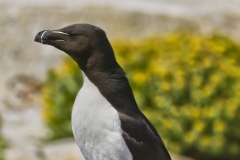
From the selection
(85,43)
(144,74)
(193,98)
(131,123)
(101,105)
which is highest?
(85,43)

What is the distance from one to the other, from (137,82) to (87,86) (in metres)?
4.10

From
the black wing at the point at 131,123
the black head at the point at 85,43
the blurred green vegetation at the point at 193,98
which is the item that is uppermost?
the black head at the point at 85,43

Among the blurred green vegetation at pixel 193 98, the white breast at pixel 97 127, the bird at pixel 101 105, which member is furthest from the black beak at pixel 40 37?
the blurred green vegetation at pixel 193 98

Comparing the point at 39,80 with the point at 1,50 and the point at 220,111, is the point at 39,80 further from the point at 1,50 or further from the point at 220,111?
the point at 220,111

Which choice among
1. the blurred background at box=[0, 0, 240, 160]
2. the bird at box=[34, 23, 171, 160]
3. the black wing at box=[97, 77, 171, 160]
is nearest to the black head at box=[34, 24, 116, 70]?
the bird at box=[34, 23, 171, 160]

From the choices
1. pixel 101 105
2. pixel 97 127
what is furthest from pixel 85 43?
pixel 97 127

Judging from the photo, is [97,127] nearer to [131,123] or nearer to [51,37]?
[131,123]

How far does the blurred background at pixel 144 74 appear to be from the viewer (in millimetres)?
8055

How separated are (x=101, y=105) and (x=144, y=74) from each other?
4.24 m

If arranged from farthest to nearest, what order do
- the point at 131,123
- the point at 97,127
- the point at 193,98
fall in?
the point at 193,98
the point at 131,123
the point at 97,127

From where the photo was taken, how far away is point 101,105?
4.23m

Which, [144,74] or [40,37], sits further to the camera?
[144,74]

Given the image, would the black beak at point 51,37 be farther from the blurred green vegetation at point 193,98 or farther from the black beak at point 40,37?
the blurred green vegetation at point 193,98

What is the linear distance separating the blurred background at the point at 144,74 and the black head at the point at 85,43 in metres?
2.22
